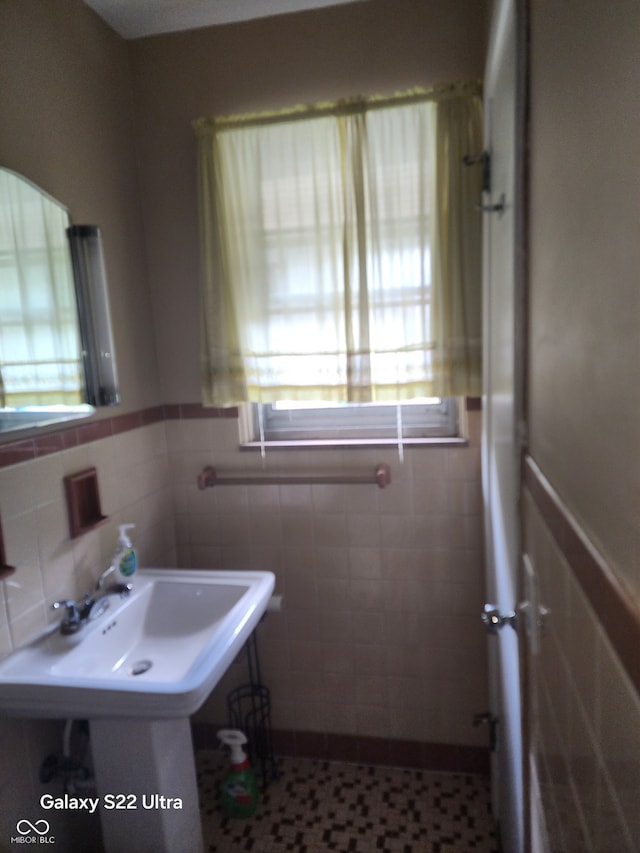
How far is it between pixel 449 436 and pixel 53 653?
139 cm

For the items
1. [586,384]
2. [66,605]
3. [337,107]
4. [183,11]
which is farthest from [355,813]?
[183,11]

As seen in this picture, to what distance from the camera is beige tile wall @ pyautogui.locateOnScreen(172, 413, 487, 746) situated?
1.96 m

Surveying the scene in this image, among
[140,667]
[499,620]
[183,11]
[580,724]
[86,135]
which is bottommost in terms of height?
[140,667]

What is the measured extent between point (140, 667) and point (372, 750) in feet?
3.44

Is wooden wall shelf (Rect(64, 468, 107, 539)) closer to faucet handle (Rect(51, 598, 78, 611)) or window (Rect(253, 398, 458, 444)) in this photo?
faucet handle (Rect(51, 598, 78, 611))

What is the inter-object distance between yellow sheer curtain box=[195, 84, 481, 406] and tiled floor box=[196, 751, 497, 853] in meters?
1.42

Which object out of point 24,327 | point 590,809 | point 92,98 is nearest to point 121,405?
point 24,327

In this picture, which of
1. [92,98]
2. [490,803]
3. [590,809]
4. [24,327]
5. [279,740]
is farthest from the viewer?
[279,740]

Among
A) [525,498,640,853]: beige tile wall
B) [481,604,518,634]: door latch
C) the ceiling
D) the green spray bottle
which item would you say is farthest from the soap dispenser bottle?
the ceiling

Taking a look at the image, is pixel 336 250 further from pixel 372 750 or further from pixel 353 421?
pixel 372 750

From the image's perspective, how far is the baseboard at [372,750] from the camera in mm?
2055

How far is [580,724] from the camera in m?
0.67

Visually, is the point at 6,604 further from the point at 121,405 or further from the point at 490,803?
the point at 490,803

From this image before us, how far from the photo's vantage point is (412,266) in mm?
1814
